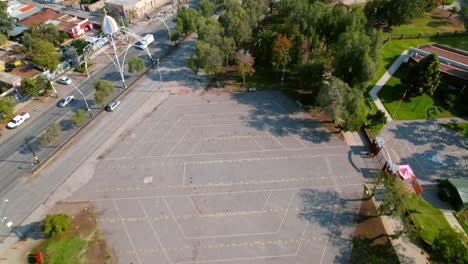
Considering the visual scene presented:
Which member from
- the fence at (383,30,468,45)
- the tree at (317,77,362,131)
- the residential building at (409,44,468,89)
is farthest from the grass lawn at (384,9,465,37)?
the tree at (317,77,362,131)

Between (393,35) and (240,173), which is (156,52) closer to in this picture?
(240,173)

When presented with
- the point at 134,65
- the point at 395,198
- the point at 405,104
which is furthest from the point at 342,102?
the point at 134,65

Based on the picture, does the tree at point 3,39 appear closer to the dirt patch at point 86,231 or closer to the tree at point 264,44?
the dirt patch at point 86,231

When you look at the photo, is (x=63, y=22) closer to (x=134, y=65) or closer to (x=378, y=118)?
(x=134, y=65)

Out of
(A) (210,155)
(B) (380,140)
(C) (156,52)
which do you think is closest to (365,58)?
(B) (380,140)

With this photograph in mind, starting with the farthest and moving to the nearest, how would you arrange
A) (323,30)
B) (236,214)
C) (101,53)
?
(101,53), (323,30), (236,214)

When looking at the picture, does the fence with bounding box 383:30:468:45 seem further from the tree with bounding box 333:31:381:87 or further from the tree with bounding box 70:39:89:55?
the tree with bounding box 70:39:89:55
